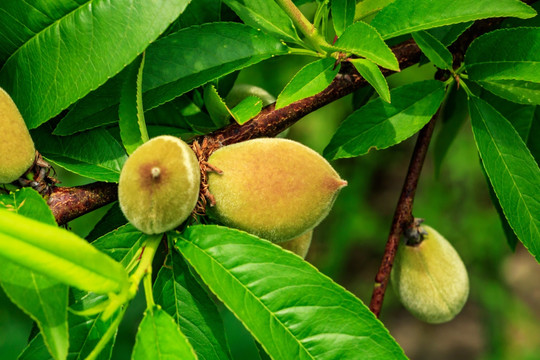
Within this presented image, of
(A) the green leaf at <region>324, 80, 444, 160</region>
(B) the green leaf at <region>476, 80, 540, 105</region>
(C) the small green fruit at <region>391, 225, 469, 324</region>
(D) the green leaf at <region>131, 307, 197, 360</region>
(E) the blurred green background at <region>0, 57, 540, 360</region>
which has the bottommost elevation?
(E) the blurred green background at <region>0, 57, 540, 360</region>

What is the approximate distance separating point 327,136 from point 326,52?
5.00 feet

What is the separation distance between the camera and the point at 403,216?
0.98m

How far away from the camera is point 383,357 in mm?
605

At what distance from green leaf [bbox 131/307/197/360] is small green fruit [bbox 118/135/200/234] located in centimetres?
10

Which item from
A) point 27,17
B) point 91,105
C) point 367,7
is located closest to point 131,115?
point 91,105

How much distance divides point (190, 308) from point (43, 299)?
0.20 meters

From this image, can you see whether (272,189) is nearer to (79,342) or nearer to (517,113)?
(79,342)

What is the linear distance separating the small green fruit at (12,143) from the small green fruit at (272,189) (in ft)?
0.73

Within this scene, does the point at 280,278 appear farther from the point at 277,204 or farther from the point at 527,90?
the point at 527,90

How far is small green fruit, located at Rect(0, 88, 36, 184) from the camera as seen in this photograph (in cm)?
65

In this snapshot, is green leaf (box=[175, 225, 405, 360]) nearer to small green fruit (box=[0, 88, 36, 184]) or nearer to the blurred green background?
small green fruit (box=[0, 88, 36, 184])

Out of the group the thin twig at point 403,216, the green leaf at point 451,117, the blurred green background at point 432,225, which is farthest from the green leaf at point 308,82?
the blurred green background at point 432,225

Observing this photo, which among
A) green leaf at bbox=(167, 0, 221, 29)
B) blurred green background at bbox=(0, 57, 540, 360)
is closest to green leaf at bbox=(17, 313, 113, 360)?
green leaf at bbox=(167, 0, 221, 29)

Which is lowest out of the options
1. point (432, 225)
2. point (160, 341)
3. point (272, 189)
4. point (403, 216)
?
point (432, 225)
